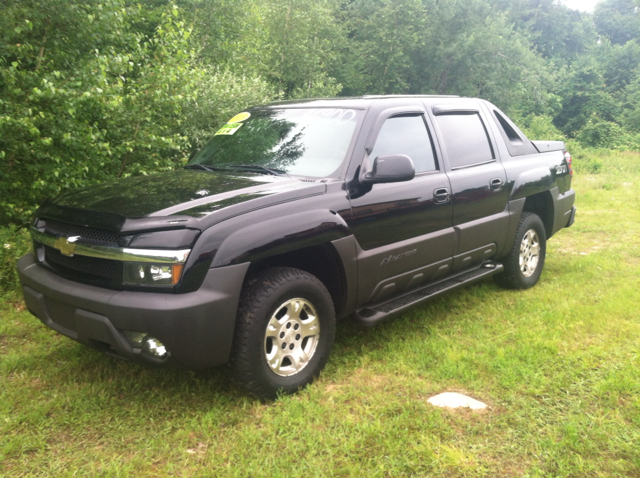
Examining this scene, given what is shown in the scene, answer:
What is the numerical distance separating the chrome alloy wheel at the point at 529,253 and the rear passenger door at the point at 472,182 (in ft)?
1.79

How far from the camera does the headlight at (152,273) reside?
2.75m

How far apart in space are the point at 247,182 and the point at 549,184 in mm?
3438

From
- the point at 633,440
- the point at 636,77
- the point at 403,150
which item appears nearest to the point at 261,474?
the point at 633,440

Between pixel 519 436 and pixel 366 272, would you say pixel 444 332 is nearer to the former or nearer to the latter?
pixel 366 272

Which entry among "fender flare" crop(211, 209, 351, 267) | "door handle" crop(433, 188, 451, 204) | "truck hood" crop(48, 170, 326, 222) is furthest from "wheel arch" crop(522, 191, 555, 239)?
"truck hood" crop(48, 170, 326, 222)

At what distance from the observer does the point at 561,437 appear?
2859mm

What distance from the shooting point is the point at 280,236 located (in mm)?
3066

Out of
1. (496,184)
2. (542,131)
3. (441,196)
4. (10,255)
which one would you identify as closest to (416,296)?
(441,196)

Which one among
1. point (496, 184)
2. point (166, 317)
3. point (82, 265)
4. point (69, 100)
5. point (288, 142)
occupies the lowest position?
point (166, 317)

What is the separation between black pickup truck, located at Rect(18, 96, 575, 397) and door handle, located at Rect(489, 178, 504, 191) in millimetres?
19

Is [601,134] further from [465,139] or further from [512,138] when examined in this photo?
[465,139]

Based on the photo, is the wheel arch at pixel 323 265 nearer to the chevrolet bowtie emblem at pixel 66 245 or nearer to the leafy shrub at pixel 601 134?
the chevrolet bowtie emblem at pixel 66 245

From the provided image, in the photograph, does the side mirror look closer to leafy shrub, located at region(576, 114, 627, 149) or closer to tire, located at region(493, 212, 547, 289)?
tire, located at region(493, 212, 547, 289)

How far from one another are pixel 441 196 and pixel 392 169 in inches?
32.4
